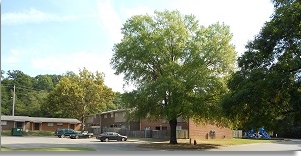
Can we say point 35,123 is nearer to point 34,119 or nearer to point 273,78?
point 34,119

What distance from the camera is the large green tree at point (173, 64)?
94.9 ft

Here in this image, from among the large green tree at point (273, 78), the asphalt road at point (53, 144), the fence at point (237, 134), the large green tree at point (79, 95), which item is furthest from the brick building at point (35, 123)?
the fence at point (237, 134)

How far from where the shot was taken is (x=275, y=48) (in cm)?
2095

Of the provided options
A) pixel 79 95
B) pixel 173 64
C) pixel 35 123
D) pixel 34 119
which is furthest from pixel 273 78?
pixel 79 95

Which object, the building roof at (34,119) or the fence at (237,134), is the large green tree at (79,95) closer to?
the building roof at (34,119)

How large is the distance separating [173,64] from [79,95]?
68.1ft

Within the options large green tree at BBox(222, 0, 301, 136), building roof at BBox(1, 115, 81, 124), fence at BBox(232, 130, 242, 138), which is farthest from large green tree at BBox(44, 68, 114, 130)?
fence at BBox(232, 130, 242, 138)

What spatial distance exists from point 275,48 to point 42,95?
17413mm

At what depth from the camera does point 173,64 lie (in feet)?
97.3

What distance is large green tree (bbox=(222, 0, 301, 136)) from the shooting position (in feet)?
62.7

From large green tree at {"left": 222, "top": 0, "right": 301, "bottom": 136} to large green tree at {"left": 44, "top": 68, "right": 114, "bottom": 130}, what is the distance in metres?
18.1

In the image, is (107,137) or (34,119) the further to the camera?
(107,137)

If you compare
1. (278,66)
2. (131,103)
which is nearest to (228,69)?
(131,103)

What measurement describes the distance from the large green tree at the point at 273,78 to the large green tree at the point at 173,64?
7124mm
